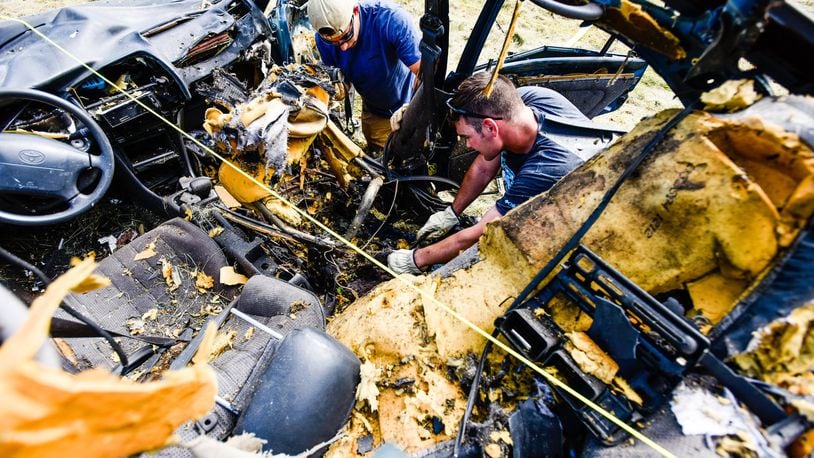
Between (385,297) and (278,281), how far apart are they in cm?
64

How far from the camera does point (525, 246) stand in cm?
157

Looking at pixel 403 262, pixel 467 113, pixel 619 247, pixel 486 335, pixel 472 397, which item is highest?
pixel 619 247

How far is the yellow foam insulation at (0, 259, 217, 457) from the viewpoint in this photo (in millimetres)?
565

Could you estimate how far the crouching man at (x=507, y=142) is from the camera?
2523 millimetres

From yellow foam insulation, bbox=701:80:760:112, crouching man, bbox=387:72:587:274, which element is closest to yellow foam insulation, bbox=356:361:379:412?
crouching man, bbox=387:72:587:274

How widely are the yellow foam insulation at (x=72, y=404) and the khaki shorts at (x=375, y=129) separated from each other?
11.9ft

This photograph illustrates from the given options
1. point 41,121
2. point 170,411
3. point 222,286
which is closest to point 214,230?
point 222,286

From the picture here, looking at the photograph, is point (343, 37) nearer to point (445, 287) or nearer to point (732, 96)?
point (445, 287)

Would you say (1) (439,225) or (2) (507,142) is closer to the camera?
(2) (507,142)

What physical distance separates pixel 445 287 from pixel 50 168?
2.24m

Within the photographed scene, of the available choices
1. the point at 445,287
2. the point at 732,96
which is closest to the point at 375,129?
the point at 445,287

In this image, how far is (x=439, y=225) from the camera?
3271 millimetres

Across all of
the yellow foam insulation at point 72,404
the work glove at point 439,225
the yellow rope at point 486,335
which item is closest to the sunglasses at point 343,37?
the yellow rope at point 486,335

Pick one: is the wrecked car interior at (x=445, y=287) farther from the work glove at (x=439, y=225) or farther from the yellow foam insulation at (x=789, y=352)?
the work glove at (x=439, y=225)
